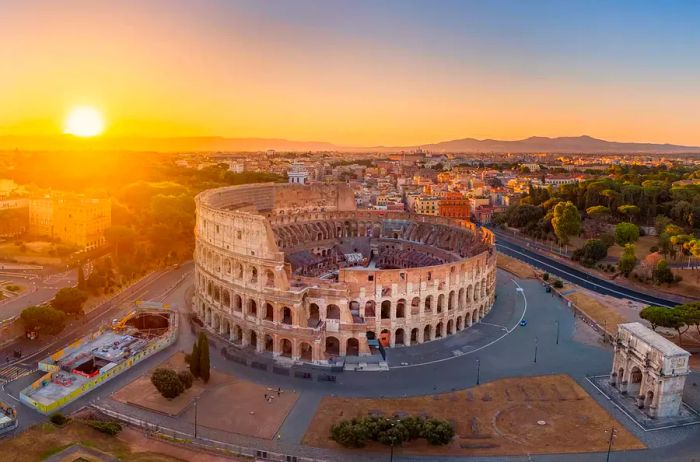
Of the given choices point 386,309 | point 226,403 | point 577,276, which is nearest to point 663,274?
point 577,276

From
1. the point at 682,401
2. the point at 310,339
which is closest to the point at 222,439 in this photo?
the point at 310,339

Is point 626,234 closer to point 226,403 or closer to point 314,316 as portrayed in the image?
point 314,316

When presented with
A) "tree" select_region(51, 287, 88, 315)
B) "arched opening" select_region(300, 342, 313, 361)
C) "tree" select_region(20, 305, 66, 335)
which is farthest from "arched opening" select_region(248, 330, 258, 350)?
"tree" select_region(51, 287, 88, 315)

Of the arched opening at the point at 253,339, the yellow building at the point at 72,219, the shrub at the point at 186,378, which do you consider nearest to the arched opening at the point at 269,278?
the arched opening at the point at 253,339

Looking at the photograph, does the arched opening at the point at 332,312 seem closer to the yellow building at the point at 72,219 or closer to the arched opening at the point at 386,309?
the arched opening at the point at 386,309

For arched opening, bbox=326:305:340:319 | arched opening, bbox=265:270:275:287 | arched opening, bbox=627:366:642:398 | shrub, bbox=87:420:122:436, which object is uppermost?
arched opening, bbox=265:270:275:287

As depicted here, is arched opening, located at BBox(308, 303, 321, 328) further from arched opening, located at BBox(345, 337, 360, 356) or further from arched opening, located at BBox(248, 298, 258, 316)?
arched opening, located at BBox(248, 298, 258, 316)
